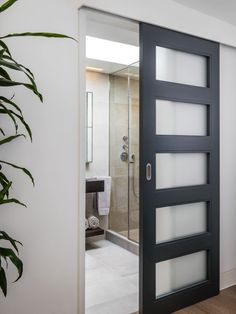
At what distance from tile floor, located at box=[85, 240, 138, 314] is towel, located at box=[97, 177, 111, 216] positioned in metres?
0.47

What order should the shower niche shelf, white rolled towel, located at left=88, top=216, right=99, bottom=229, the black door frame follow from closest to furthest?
the black door frame < the shower niche shelf < white rolled towel, located at left=88, top=216, right=99, bottom=229

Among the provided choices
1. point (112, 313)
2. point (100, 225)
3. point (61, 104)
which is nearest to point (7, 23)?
point (61, 104)

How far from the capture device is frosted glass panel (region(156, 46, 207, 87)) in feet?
7.73

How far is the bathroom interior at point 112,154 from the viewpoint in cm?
366

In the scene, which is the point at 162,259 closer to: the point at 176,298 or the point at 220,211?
the point at 176,298

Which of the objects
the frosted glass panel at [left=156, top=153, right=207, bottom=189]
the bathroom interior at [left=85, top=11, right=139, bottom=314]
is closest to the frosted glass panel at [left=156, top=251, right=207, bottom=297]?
the frosted glass panel at [left=156, top=153, right=207, bottom=189]

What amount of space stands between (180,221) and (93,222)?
1.65m

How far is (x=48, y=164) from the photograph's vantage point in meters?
1.86

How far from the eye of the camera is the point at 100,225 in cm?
418

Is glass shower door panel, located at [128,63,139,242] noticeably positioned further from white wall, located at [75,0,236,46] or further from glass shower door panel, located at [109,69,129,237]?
white wall, located at [75,0,236,46]

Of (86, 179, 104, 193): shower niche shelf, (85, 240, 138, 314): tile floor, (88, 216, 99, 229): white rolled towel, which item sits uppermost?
(86, 179, 104, 193): shower niche shelf

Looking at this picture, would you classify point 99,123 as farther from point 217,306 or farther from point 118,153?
point 217,306

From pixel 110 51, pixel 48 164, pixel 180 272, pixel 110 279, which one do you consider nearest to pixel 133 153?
pixel 110 51

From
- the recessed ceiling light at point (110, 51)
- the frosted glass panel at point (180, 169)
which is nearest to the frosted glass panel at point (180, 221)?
the frosted glass panel at point (180, 169)
